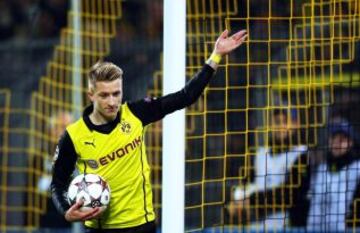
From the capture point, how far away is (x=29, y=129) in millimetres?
10383

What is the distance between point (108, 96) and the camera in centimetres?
568

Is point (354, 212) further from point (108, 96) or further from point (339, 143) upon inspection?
point (108, 96)

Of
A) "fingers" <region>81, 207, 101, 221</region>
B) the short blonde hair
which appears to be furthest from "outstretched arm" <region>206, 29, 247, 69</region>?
"fingers" <region>81, 207, 101, 221</region>

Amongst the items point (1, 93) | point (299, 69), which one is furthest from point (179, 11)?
point (1, 93)

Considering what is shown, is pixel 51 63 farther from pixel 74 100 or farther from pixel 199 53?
pixel 199 53

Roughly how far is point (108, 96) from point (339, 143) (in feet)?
11.2

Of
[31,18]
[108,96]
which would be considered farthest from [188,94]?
[31,18]

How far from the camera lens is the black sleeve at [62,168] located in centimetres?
579

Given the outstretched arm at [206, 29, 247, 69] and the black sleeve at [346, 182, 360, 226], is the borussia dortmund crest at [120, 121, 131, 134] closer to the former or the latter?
the outstretched arm at [206, 29, 247, 69]

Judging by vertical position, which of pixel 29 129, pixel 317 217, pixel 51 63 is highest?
pixel 51 63

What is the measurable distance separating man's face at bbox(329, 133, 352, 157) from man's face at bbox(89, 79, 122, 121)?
3.23 m

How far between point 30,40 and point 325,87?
13.5 feet

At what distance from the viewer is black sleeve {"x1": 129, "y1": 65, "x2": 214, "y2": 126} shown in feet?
19.2

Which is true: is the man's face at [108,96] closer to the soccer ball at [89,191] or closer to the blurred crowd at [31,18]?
the soccer ball at [89,191]
